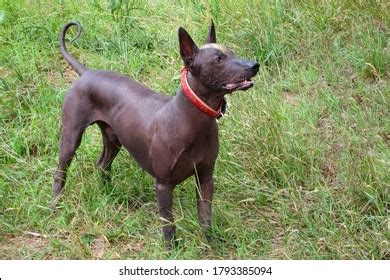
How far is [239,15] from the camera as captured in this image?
5945mm

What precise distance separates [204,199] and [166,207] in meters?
0.22

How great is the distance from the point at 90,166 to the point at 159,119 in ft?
3.27

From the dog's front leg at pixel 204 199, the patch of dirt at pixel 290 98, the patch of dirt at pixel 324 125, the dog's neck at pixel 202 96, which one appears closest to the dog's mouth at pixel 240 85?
the dog's neck at pixel 202 96

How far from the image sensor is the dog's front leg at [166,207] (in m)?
3.85

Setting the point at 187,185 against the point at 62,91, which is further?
the point at 62,91

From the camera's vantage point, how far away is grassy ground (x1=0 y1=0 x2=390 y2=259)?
3992 mm

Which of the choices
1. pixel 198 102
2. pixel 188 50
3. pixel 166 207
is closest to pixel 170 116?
pixel 198 102

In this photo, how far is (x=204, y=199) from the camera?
3.95 meters

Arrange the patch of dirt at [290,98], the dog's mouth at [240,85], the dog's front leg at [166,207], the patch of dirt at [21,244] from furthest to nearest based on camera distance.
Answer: the patch of dirt at [290,98], the patch of dirt at [21,244], the dog's front leg at [166,207], the dog's mouth at [240,85]

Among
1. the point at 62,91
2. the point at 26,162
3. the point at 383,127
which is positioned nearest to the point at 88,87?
the point at 26,162

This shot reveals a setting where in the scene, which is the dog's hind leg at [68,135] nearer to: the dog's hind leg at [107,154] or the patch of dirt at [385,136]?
the dog's hind leg at [107,154]

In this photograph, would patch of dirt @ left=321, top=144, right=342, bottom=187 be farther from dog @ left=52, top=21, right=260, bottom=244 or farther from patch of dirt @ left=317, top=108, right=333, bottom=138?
dog @ left=52, top=21, right=260, bottom=244

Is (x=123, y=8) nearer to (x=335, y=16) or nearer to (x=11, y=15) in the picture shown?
(x=11, y=15)

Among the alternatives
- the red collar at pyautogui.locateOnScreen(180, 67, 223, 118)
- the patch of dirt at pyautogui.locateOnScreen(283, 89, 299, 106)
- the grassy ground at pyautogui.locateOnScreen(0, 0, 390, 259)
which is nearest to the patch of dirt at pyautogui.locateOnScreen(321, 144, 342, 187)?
the grassy ground at pyautogui.locateOnScreen(0, 0, 390, 259)
